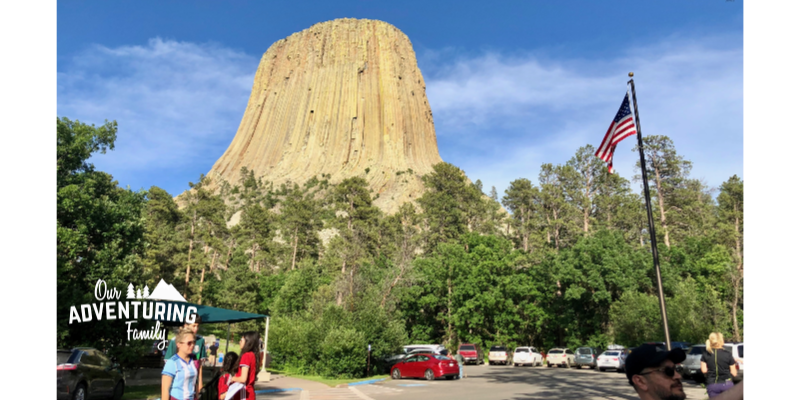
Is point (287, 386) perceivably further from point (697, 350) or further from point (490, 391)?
point (697, 350)

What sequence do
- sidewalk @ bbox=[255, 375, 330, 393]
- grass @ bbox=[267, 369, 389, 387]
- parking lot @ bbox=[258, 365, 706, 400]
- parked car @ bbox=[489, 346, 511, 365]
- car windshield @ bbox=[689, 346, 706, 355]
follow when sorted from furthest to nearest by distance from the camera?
parked car @ bbox=[489, 346, 511, 365]
grass @ bbox=[267, 369, 389, 387]
car windshield @ bbox=[689, 346, 706, 355]
sidewalk @ bbox=[255, 375, 330, 393]
parking lot @ bbox=[258, 365, 706, 400]

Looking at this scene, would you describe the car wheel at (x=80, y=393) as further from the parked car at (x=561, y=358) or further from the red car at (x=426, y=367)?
the parked car at (x=561, y=358)

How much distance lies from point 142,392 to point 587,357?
Result: 2398 cm

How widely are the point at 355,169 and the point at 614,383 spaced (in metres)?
88.9

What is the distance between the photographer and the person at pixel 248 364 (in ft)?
20.6

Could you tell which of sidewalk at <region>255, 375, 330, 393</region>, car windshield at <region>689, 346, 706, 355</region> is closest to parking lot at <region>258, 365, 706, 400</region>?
sidewalk at <region>255, 375, 330, 393</region>

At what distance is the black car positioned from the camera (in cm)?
1097

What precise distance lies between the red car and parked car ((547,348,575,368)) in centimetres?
1203

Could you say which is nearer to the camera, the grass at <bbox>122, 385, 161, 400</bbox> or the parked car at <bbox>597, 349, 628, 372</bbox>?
the grass at <bbox>122, 385, 161, 400</bbox>

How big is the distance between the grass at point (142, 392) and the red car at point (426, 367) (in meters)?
10.4

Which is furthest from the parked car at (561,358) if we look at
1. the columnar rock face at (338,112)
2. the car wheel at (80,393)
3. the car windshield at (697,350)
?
the columnar rock face at (338,112)

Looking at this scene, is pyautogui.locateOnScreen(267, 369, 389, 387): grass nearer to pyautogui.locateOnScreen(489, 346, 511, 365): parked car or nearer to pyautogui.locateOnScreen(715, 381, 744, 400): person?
pyautogui.locateOnScreen(489, 346, 511, 365): parked car

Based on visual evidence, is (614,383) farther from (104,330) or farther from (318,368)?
(104,330)
